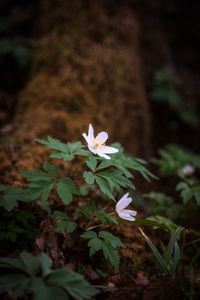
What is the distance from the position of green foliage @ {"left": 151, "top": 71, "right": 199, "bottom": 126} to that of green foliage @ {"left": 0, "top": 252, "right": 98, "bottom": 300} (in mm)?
4301

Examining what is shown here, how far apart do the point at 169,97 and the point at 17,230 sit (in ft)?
14.0

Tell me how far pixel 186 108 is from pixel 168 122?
1.93 feet

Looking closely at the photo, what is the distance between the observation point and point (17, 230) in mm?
1509

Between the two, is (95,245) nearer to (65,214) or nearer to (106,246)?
(106,246)

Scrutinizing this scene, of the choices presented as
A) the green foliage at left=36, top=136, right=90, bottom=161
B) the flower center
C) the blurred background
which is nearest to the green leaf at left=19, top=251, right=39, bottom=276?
the green foliage at left=36, top=136, right=90, bottom=161

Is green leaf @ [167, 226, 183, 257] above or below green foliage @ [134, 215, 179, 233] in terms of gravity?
below

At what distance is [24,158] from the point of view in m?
2.30

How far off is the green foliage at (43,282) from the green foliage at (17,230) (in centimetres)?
39

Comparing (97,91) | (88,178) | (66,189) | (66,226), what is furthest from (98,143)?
(97,91)

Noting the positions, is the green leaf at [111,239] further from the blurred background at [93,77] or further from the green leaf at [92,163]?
the blurred background at [93,77]

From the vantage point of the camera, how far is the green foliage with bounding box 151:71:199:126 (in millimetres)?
4781

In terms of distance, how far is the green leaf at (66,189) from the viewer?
1.40 m

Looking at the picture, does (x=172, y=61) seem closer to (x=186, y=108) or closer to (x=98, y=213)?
(x=186, y=108)

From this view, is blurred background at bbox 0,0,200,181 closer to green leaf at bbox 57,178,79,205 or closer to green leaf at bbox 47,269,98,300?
green leaf at bbox 57,178,79,205
